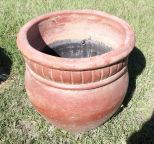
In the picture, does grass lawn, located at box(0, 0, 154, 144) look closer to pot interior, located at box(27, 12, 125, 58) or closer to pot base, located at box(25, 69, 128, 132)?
pot base, located at box(25, 69, 128, 132)

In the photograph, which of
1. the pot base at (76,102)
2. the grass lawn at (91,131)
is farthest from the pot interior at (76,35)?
the grass lawn at (91,131)

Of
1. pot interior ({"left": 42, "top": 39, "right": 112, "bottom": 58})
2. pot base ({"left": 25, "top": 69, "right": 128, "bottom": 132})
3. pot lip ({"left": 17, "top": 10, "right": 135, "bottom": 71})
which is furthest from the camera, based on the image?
pot interior ({"left": 42, "top": 39, "right": 112, "bottom": 58})

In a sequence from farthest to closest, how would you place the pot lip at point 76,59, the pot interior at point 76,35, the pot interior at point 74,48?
the pot interior at point 74,48 < the pot interior at point 76,35 < the pot lip at point 76,59

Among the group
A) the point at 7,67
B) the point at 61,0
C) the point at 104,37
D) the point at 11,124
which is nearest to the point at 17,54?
the point at 7,67

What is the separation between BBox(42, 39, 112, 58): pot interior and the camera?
3.34 metres

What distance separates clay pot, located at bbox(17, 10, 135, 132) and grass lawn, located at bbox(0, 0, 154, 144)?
9.9 inches

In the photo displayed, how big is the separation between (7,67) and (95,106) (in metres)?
1.70

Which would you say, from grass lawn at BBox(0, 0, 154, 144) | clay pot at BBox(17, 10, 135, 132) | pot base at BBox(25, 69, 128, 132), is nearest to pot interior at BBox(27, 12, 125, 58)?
clay pot at BBox(17, 10, 135, 132)

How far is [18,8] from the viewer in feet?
17.9

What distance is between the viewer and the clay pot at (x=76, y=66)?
8.48 ft

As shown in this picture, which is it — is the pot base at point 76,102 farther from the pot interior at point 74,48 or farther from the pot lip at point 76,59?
the pot interior at point 74,48

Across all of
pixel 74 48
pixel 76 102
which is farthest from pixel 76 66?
pixel 74 48

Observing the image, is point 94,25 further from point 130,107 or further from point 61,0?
point 61,0

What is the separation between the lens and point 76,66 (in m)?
2.51
